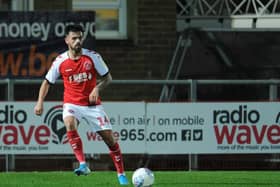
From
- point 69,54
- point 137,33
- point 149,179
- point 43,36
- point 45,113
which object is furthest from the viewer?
point 137,33

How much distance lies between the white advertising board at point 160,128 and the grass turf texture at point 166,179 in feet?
2.65

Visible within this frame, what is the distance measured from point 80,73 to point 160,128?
13.1 feet

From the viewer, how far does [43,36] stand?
673 inches

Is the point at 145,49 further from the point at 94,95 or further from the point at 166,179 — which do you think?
the point at 94,95

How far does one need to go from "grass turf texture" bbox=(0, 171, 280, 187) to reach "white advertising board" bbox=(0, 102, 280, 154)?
0.81 m

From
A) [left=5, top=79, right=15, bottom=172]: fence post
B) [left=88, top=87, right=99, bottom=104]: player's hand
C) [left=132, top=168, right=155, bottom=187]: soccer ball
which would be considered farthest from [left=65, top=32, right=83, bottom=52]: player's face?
[left=5, top=79, right=15, bottom=172]: fence post

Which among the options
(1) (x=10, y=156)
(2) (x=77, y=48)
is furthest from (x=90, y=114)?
(1) (x=10, y=156)

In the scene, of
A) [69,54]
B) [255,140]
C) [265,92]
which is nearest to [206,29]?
[265,92]

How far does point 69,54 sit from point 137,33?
6.04 metres

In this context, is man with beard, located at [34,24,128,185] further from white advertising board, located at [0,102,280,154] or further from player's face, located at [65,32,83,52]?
white advertising board, located at [0,102,280,154]

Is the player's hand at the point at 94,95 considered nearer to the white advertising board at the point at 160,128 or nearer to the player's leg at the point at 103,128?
the player's leg at the point at 103,128

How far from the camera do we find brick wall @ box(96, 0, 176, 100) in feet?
60.1

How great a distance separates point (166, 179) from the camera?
45.0 ft

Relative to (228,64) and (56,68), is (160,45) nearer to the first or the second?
(228,64)
